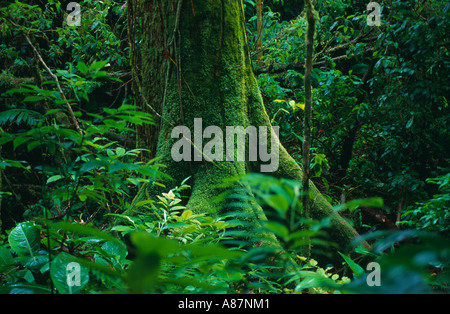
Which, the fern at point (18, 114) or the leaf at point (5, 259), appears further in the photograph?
the leaf at point (5, 259)

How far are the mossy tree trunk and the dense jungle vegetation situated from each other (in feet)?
0.32

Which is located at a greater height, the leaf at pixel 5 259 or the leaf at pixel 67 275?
the leaf at pixel 67 275

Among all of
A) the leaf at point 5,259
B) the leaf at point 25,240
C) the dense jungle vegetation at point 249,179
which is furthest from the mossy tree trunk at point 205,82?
the leaf at point 5,259

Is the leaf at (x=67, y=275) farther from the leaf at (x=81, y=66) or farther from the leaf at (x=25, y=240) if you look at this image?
the leaf at (x=81, y=66)

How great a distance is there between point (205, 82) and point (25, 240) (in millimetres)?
1741

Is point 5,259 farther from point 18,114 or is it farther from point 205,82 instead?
point 205,82

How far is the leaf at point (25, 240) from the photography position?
5.70 ft

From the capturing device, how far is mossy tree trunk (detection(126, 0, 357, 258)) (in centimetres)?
273

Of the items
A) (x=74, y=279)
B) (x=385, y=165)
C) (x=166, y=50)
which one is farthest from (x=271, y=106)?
(x=74, y=279)

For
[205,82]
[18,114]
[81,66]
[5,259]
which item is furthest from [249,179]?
[205,82]

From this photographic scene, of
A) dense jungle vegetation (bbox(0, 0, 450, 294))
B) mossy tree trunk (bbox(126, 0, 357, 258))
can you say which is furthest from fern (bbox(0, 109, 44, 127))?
mossy tree trunk (bbox(126, 0, 357, 258))

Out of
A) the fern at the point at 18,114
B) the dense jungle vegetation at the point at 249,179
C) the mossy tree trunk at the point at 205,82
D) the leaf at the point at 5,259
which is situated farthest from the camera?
the mossy tree trunk at the point at 205,82

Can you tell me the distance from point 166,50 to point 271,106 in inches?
84.2

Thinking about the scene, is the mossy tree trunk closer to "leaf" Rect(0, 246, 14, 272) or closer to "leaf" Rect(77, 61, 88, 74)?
"leaf" Rect(0, 246, 14, 272)
